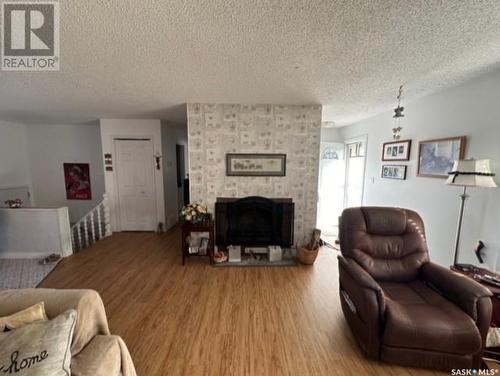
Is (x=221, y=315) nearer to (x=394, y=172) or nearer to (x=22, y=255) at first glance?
(x=394, y=172)

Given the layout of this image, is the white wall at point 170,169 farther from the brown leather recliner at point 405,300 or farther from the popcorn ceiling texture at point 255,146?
the brown leather recliner at point 405,300

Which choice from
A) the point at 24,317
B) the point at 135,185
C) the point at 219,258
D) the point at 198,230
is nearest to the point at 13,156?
the point at 135,185

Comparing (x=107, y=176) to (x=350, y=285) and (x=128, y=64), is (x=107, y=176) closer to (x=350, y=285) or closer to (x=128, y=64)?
(x=128, y=64)

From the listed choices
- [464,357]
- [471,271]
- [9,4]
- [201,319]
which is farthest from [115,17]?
[471,271]

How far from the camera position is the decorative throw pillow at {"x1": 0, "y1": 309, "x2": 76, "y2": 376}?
0.85 meters

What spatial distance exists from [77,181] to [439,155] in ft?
23.3

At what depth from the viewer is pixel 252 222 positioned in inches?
130

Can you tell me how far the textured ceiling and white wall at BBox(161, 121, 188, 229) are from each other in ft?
5.59

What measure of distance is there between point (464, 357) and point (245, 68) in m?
2.86

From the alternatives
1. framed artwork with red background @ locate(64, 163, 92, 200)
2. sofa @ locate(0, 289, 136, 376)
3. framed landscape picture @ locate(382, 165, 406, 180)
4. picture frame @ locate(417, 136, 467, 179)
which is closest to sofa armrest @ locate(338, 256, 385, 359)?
sofa @ locate(0, 289, 136, 376)

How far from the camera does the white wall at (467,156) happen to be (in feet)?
6.92

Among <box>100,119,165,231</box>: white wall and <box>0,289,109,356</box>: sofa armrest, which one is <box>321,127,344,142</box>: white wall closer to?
<box>100,119,165,231</box>: white wall

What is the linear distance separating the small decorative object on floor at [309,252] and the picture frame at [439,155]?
5.73 feet

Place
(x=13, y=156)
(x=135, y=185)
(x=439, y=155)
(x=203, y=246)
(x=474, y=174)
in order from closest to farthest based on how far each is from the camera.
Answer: (x=474, y=174) → (x=439, y=155) → (x=203, y=246) → (x=135, y=185) → (x=13, y=156)
